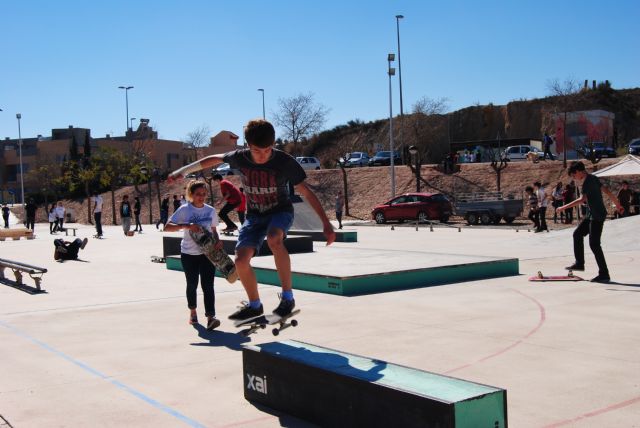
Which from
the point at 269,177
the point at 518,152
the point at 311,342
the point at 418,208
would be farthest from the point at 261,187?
the point at 518,152

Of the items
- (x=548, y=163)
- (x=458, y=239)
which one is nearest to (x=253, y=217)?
(x=458, y=239)

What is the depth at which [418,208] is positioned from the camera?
3206 cm

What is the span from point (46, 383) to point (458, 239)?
1763 cm

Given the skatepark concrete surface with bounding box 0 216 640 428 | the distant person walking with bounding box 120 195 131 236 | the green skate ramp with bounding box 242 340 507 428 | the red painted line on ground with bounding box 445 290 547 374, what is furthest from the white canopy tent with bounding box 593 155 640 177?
the green skate ramp with bounding box 242 340 507 428

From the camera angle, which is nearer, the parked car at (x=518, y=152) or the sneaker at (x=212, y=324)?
the sneaker at (x=212, y=324)

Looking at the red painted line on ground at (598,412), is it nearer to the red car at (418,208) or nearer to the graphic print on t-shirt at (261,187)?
the graphic print on t-shirt at (261,187)

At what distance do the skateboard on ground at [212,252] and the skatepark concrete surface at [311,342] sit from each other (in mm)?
776

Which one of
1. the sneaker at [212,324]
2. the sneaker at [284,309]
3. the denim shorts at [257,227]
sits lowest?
the sneaker at [212,324]

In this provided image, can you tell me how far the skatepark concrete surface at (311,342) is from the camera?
4.63 meters

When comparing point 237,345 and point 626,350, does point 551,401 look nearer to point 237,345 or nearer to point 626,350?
point 626,350

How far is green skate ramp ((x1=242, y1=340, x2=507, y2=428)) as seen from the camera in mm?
3375

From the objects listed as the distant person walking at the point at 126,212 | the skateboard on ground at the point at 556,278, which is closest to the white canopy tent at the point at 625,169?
the skateboard on ground at the point at 556,278

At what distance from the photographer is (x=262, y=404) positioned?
475 centimetres

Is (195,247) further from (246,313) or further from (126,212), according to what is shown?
(126,212)
